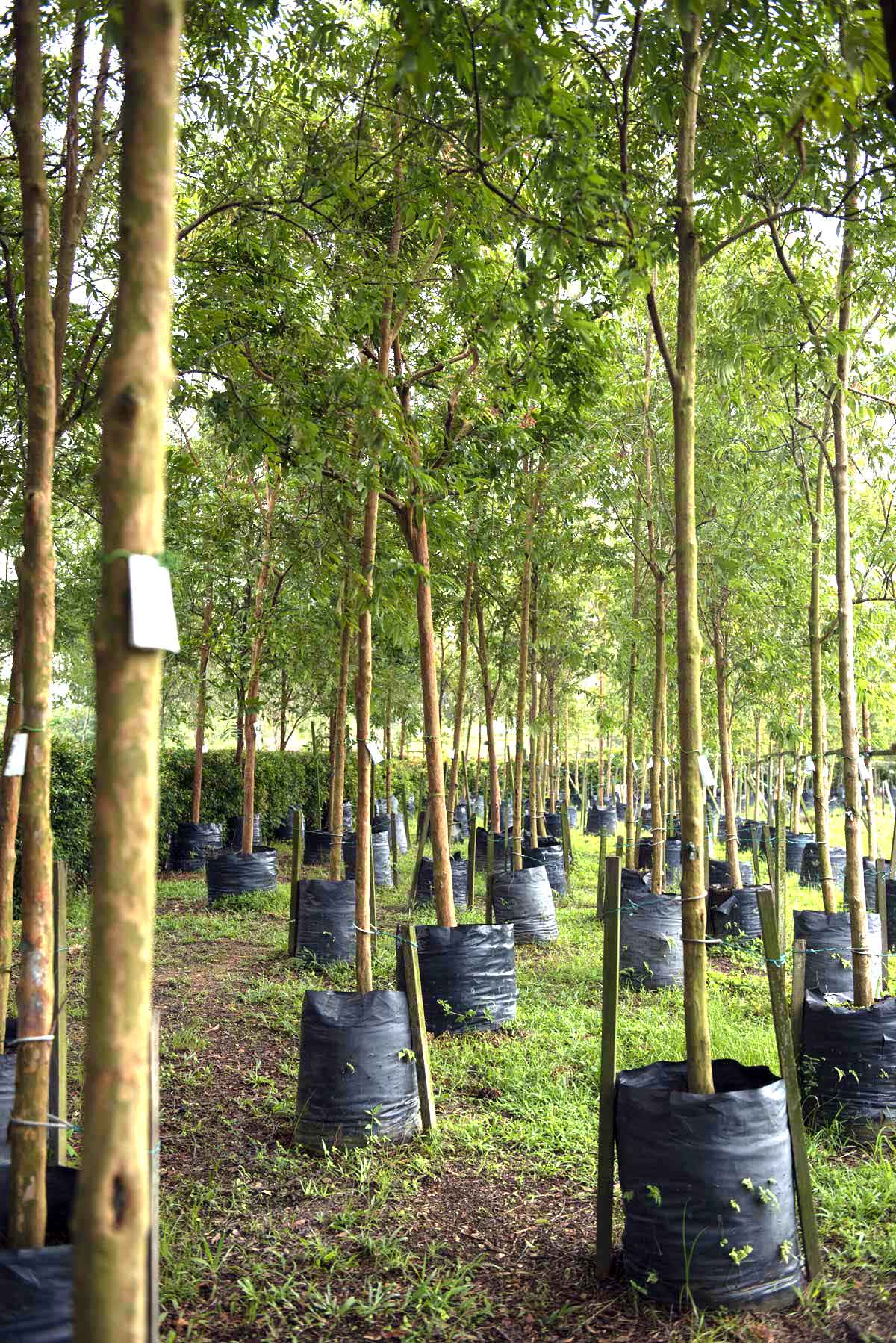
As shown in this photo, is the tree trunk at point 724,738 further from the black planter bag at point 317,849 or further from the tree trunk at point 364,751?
the black planter bag at point 317,849

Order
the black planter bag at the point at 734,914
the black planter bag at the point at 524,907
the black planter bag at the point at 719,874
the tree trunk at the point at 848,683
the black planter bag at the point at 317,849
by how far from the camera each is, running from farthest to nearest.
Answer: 1. the black planter bag at the point at 317,849
2. the black planter bag at the point at 719,874
3. the black planter bag at the point at 734,914
4. the black planter bag at the point at 524,907
5. the tree trunk at the point at 848,683

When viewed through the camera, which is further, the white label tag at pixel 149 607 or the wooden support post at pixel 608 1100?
the wooden support post at pixel 608 1100

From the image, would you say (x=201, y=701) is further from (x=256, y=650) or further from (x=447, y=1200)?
(x=447, y=1200)

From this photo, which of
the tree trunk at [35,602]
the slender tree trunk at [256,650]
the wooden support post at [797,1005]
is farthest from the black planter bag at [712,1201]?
the slender tree trunk at [256,650]

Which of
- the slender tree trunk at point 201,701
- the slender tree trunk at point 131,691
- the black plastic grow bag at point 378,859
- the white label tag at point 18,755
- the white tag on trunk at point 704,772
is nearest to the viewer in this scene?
the slender tree trunk at point 131,691

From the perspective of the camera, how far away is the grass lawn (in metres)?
2.92

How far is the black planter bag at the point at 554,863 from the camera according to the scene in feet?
33.6

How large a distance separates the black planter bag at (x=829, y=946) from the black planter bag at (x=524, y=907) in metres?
2.55

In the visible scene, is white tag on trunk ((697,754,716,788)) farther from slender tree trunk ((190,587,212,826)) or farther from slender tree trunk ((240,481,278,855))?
slender tree trunk ((190,587,212,826))

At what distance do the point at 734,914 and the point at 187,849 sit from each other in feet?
22.3

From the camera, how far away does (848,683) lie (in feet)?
15.7

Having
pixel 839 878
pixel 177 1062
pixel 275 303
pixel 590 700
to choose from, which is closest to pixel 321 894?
pixel 177 1062

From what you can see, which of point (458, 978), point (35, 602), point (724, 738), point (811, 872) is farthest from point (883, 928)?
point (811, 872)

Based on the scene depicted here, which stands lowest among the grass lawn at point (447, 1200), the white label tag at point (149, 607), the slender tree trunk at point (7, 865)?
the grass lawn at point (447, 1200)
